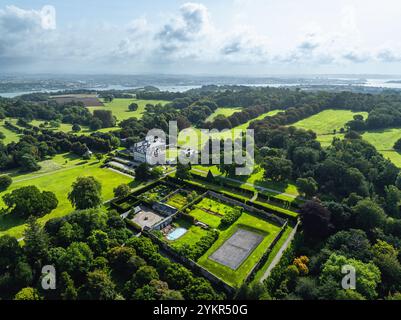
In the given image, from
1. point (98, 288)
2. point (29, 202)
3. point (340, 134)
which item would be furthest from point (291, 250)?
point (340, 134)

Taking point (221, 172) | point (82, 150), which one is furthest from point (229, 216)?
point (82, 150)

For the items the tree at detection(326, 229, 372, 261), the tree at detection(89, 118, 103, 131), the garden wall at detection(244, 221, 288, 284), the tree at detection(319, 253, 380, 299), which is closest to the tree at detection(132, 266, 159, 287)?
the garden wall at detection(244, 221, 288, 284)

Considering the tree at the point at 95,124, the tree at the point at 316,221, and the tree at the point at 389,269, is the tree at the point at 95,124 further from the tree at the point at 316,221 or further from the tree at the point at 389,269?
the tree at the point at 389,269

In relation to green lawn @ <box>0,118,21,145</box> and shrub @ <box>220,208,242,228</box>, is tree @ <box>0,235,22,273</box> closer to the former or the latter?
shrub @ <box>220,208,242,228</box>

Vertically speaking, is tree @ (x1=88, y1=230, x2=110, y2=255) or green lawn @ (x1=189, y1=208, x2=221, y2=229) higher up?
tree @ (x1=88, y1=230, x2=110, y2=255)

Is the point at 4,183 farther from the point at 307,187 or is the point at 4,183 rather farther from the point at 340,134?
the point at 340,134
